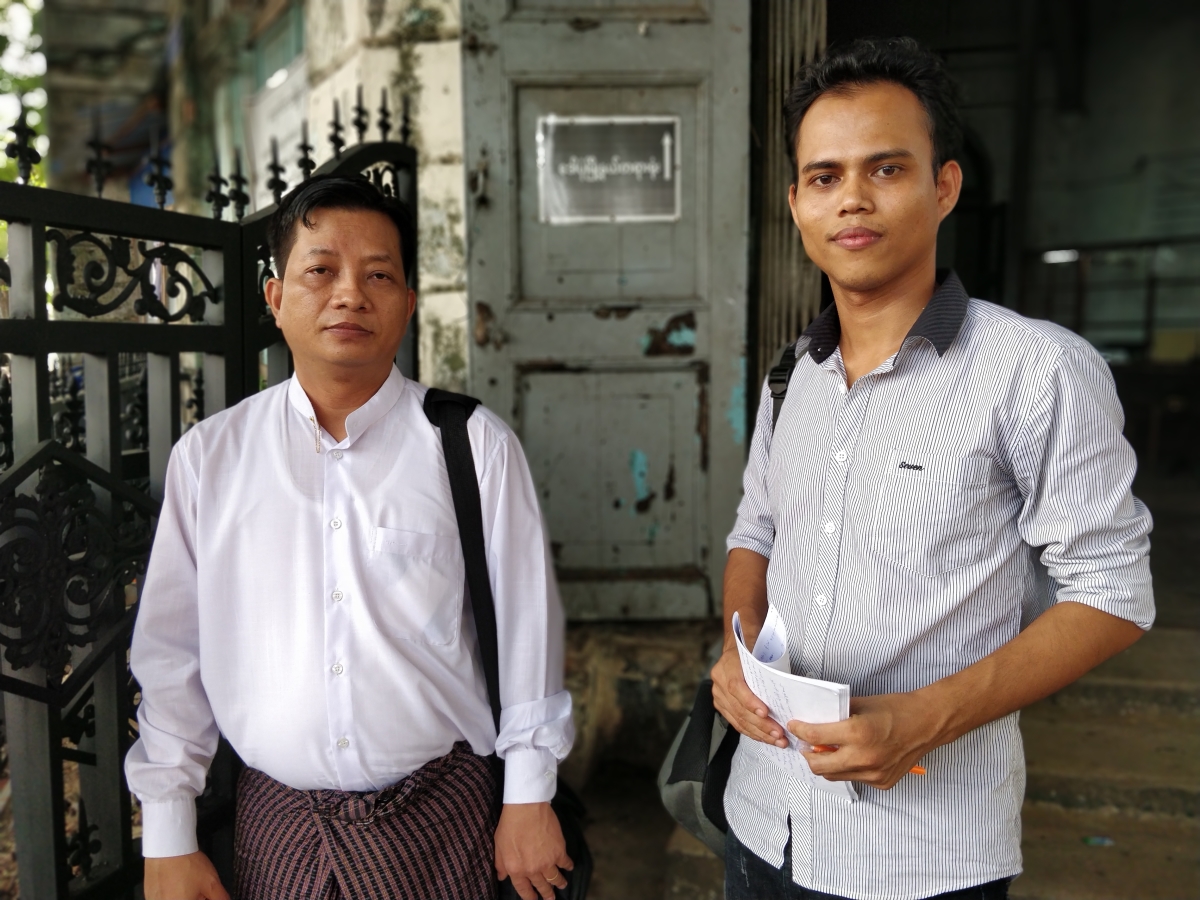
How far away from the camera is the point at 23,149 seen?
1.63 metres

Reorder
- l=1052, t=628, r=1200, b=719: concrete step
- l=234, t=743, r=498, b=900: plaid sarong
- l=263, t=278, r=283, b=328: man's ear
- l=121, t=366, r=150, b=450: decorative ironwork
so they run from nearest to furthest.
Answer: l=234, t=743, r=498, b=900: plaid sarong
l=263, t=278, r=283, b=328: man's ear
l=121, t=366, r=150, b=450: decorative ironwork
l=1052, t=628, r=1200, b=719: concrete step

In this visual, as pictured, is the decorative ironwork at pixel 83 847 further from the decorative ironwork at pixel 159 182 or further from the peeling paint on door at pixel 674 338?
the peeling paint on door at pixel 674 338

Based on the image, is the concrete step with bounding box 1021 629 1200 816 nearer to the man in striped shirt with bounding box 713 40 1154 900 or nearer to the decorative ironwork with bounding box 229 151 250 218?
the man in striped shirt with bounding box 713 40 1154 900

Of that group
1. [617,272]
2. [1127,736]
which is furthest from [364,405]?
[1127,736]

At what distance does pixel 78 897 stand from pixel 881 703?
1.70m

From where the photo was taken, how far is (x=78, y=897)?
1812 mm

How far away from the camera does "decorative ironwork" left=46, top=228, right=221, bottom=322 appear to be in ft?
5.63

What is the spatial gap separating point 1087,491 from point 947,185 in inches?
20.5

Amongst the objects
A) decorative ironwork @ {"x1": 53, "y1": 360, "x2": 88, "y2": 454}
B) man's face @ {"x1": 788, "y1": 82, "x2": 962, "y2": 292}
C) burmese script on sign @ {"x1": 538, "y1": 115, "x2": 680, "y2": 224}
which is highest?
burmese script on sign @ {"x1": 538, "y1": 115, "x2": 680, "y2": 224}

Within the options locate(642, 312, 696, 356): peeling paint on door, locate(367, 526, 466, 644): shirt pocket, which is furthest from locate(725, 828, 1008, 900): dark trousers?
locate(642, 312, 696, 356): peeling paint on door

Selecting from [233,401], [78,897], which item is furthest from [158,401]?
[78,897]

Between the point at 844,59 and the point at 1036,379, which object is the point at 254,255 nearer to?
the point at 844,59

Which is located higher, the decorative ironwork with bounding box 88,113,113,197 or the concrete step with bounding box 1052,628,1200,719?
the decorative ironwork with bounding box 88,113,113,197

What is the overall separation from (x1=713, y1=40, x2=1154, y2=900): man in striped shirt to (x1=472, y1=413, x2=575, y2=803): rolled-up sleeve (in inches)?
12.7
